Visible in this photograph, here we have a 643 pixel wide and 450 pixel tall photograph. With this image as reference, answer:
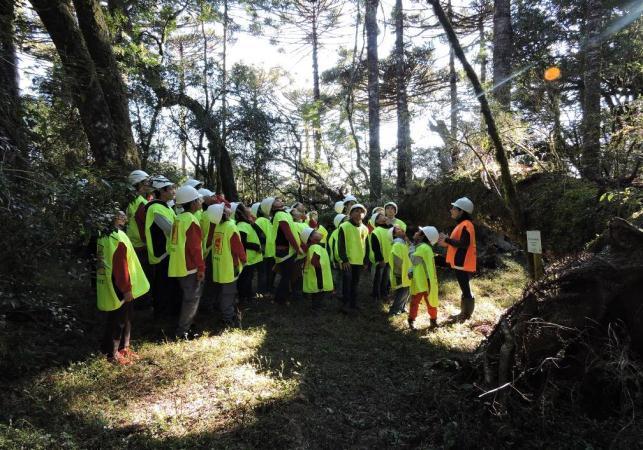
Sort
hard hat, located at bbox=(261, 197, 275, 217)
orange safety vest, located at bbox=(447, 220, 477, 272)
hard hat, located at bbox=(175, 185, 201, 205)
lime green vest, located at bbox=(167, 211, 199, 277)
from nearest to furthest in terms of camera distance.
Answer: lime green vest, located at bbox=(167, 211, 199, 277)
hard hat, located at bbox=(175, 185, 201, 205)
orange safety vest, located at bbox=(447, 220, 477, 272)
hard hat, located at bbox=(261, 197, 275, 217)

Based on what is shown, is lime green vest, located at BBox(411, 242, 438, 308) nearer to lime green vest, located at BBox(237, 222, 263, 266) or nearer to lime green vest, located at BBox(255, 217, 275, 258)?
lime green vest, located at BBox(255, 217, 275, 258)

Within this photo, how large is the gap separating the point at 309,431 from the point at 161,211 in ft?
14.0

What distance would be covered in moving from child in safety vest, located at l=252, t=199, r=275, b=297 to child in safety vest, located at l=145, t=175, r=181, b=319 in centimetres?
218

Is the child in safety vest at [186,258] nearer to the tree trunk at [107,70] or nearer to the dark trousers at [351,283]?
the tree trunk at [107,70]

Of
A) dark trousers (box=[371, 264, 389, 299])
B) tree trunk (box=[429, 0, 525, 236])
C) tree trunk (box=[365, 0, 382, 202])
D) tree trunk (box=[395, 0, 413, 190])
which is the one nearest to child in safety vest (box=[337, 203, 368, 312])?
dark trousers (box=[371, 264, 389, 299])

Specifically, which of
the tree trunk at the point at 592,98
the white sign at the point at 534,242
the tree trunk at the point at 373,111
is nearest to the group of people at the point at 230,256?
the white sign at the point at 534,242

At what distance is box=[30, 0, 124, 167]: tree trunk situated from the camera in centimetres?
734

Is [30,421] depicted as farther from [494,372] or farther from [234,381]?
[494,372]

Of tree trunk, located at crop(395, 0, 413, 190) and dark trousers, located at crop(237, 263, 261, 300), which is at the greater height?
tree trunk, located at crop(395, 0, 413, 190)

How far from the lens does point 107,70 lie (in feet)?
28.5

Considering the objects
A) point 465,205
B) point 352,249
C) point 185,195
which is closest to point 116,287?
point 185,195

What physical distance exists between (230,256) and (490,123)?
4.90m

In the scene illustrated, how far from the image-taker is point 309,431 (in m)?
4.18

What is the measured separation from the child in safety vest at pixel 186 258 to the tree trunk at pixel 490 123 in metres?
4.88
